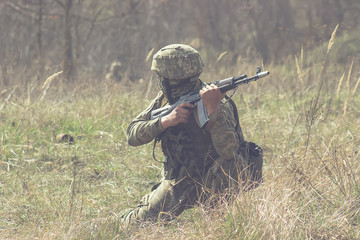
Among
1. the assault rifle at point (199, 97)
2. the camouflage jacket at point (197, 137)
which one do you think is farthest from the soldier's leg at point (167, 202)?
the assault rifle at point (199, 97)

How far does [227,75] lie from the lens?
575cm

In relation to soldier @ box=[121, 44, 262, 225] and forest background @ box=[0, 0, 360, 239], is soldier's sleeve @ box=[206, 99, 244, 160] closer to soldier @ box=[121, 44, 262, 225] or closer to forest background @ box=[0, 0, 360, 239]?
soldier @ box=[121, 44, 262, 225]

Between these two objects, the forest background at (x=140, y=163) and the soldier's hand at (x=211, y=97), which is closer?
the forest background at (x=140, y=163)

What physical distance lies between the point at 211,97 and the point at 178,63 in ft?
1.14

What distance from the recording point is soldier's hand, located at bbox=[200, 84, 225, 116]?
2854mm

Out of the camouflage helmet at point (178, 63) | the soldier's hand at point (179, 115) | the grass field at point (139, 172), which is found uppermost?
the camouflage helmet at point (178, 63)

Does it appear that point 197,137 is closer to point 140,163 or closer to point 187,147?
point 187,147

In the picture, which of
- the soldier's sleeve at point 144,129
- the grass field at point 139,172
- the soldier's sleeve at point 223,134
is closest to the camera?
the grass field at point 139,172

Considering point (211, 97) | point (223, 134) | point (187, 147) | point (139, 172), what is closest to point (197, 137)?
point (187, 147)

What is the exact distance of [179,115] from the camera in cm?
299

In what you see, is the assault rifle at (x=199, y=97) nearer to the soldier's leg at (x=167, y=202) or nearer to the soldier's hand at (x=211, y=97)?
the soldier's hand at (x=211, y=97)

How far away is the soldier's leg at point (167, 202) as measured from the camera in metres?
3.16

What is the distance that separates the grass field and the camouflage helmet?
0.82m

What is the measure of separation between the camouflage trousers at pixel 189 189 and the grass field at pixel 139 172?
0.30 ft
